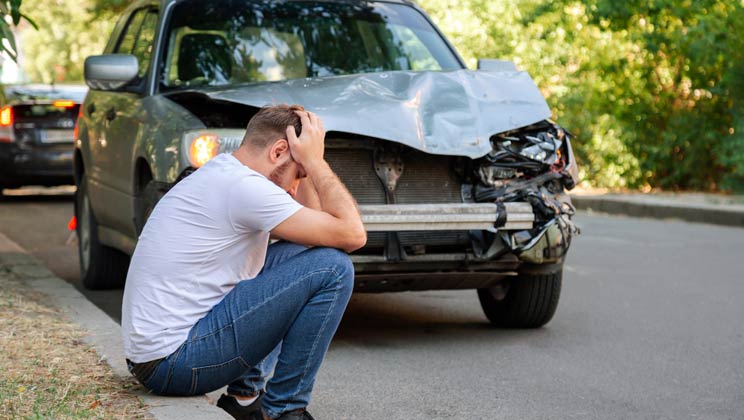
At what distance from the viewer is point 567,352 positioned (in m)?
6.16

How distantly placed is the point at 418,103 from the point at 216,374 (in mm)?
2341

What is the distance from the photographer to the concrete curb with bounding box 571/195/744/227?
44.5 feet

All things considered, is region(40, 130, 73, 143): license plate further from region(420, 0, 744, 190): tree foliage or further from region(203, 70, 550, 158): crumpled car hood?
region(203, 70, 550, 158): crumpled car hood

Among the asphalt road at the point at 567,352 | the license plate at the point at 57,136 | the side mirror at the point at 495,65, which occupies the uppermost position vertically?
the side mirror at the point at 495,65

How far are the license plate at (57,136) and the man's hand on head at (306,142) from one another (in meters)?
12.0

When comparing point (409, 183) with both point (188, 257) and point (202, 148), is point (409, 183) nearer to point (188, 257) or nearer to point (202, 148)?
point (202, 148)

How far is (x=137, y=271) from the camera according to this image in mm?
4160

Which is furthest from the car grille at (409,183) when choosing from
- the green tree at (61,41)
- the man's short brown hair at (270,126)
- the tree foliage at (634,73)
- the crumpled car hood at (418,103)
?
the green tree at (61,41)

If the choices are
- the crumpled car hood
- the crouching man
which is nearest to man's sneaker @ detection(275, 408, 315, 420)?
the crouching man

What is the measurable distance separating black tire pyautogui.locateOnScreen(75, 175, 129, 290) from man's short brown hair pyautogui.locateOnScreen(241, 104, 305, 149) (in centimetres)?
392

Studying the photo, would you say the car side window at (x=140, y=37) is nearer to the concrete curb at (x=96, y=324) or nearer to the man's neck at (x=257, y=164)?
the concrete curb at (x=96, y=324)

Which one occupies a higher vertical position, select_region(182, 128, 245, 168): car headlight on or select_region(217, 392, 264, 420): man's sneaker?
select_region(182, 128, 245, 168): car headlight on

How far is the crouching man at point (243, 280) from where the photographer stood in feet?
13.4

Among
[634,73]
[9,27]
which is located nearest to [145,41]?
[9,27]
